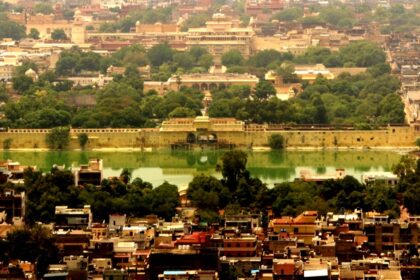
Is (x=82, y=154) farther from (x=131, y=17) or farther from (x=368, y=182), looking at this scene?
(x=131, y=17)

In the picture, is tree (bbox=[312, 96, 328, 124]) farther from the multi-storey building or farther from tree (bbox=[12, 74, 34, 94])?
the multi-storey building

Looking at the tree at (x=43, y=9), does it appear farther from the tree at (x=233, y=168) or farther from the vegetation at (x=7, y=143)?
the tree at (x=233, y=168)

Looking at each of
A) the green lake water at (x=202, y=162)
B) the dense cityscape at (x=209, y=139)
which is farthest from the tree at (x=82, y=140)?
the green lake water at (x=202, y=162)

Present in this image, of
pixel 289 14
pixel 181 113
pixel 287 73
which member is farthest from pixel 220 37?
pixel 181 113

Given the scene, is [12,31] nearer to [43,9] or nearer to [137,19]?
[137,19]

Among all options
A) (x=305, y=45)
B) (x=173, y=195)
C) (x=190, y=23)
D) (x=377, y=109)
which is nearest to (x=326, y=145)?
(x=377, y=109)

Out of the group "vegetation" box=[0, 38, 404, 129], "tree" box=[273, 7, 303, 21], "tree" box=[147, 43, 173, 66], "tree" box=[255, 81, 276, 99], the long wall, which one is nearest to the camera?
the long wall

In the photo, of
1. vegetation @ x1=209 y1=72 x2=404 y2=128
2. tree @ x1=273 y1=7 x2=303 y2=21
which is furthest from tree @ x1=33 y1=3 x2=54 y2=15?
vegetation @ x1=209 y1=72 x2=404 y2=128
